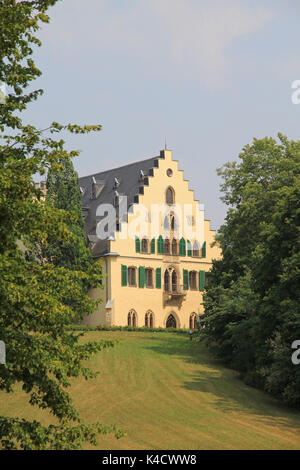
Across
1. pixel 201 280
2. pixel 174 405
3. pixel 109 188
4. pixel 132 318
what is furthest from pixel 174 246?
pixel 174 405

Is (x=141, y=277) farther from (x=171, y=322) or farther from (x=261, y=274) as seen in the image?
(x=261, y=274)

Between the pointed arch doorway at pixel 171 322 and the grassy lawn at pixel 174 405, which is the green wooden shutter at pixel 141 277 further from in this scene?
the grassy lawn at pixel 174 405

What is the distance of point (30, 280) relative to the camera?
17.6m

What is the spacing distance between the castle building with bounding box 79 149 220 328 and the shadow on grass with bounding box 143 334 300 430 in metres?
15.9

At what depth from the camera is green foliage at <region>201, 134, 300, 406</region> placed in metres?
37.9

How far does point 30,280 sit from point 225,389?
26.6 metres

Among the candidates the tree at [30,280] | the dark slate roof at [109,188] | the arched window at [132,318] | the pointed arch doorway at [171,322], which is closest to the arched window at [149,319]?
the arched window at [132,318]

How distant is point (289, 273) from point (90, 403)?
37.6 feet

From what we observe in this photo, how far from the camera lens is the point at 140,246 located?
7494 cm

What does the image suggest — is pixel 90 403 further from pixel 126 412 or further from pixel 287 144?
pixel 287 144

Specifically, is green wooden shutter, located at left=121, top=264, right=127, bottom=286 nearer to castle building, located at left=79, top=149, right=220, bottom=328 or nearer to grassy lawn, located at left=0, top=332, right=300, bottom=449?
castle building, located at left=79, top=149, right=220, bottom=328

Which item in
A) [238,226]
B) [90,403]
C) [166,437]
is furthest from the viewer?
[238,226]

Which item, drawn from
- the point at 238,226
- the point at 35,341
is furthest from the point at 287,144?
the point at 35,341

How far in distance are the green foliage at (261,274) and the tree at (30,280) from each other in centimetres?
1920
